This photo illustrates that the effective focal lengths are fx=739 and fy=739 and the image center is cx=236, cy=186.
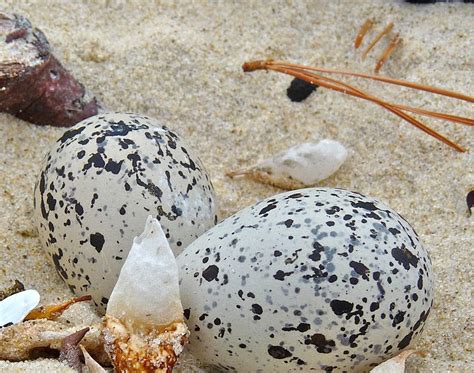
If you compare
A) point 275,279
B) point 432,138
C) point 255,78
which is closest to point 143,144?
point 275,279

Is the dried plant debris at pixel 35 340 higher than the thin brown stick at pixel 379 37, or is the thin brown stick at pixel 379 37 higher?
the thin brown stick at pixel 379 37

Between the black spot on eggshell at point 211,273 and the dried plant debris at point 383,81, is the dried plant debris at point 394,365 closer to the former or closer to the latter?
the black spot on eggshell at point 211,273

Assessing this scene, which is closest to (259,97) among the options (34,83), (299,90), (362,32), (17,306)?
(299,90)

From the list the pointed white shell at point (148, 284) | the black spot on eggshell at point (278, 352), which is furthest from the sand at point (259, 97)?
the black spot on eggshell at point (278, 352)

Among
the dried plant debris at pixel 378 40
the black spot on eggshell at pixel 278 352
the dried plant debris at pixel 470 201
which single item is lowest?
the dried plant debris at pixel 470 201

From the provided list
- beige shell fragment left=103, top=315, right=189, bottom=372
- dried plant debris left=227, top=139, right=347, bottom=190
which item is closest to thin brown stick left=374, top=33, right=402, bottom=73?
dried plant debris left=227, top=139, right=347, bottom=190

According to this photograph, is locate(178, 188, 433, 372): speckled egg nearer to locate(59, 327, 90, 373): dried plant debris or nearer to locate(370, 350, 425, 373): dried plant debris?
locate(370, 350, 425, 373): dried plant debris

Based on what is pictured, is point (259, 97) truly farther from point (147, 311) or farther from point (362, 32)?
point (147, 311)
